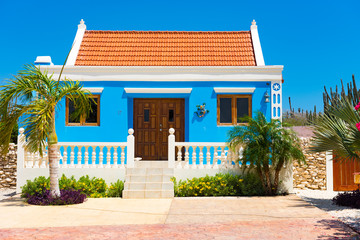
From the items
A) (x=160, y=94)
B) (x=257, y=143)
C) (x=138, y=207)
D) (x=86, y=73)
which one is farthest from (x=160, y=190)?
(x=86, y=73)

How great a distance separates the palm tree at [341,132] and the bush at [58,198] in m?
6.09

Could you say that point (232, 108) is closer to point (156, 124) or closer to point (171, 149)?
point (156, 124)

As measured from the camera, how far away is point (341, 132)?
859cm

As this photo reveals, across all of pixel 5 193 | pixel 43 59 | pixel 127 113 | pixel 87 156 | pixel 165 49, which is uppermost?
pixel 165 49

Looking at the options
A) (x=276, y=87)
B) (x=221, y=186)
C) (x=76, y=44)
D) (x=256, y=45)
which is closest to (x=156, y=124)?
(x=221, y=186)

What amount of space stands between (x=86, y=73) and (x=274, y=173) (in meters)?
7.28

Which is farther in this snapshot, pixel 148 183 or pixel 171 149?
pixel 171 149

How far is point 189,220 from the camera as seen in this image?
7.15 m

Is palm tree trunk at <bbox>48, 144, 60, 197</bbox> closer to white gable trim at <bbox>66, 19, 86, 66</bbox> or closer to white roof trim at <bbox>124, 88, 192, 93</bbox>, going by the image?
white roof trim at <bbox>124, 88, 192, 93</bbox>

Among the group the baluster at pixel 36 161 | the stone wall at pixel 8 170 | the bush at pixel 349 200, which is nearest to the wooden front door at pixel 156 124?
the baluster at pixel 36 161

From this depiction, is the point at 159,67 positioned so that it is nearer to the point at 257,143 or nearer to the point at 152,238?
the point at 257,143

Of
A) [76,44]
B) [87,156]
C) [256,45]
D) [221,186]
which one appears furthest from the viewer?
[256,45]

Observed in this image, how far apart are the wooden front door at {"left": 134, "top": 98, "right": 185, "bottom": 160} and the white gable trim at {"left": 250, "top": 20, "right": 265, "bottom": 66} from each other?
3266mm

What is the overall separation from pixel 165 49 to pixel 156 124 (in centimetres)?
331
